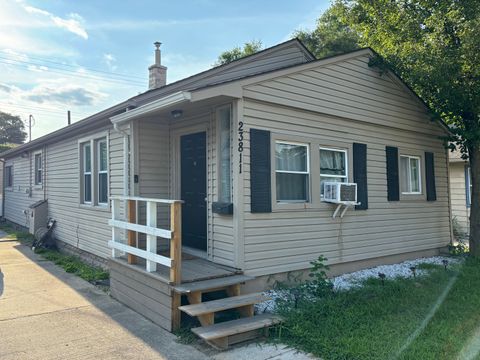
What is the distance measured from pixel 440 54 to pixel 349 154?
2.65 metres

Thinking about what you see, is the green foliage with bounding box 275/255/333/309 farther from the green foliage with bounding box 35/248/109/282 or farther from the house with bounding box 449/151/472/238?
the house with bounding box 449/151/472/238

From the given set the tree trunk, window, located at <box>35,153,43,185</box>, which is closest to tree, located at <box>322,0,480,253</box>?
the tree trunk

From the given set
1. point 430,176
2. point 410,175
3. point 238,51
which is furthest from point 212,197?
point 238,51

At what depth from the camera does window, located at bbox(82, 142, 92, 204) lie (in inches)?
323

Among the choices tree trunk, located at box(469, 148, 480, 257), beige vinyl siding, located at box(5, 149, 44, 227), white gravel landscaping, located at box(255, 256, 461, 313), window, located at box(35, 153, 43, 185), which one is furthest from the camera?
beige vinyl siding, located at box(5, 149, 44, 227)

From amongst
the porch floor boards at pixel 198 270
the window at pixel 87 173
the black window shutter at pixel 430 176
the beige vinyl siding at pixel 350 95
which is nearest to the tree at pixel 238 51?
the window at pixel 87 173

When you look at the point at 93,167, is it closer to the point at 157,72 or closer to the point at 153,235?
the point at 157,72

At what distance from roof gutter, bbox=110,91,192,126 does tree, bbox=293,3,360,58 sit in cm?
1466

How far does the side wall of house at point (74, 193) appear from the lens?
22.9ft

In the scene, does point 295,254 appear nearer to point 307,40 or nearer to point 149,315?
point 149,315

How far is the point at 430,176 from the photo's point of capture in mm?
8414

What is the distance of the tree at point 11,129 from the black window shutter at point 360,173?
51.9m

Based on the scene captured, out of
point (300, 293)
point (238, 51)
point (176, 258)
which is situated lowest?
point (300, 293)

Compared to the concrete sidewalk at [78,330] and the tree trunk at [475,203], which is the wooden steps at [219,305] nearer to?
the concrete sidewalk at [78,330]
